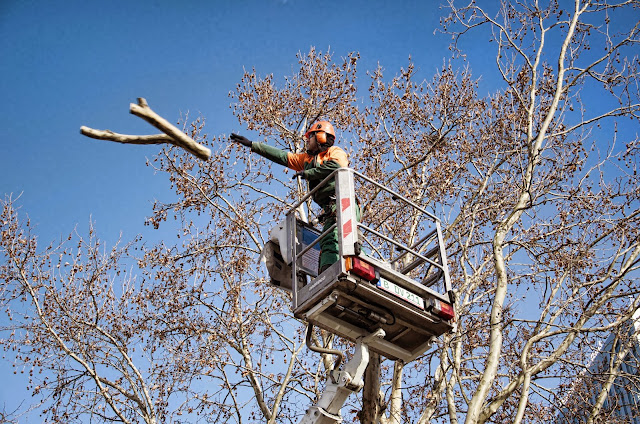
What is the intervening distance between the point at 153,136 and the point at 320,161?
14.4ft

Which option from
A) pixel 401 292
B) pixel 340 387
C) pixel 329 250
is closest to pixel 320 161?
pixel 329 250

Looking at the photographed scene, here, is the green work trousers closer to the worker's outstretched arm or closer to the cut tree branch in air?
the worker's outstretched arm

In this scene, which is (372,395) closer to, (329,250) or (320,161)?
(329,250)

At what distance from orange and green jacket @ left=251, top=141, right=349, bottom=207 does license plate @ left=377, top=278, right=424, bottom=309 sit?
1673mm

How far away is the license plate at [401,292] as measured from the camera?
8387mm

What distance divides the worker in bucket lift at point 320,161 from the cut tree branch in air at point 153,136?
12.5 ft

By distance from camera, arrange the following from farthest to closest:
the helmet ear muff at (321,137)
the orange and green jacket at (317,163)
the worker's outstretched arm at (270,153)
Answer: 1. the worker's outstretched arm at (270,153)
2. the helmet ear muff at (321,137)
3. the orange and green jacket at (317,163)

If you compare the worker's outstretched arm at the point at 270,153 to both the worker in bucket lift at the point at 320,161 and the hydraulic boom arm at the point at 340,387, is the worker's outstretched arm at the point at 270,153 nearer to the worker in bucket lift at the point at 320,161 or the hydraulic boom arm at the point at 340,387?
the worker in bucket lift at the point at 320,161

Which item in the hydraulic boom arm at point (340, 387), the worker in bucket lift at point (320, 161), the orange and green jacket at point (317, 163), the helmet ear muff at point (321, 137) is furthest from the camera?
the helmet ear muff at point (321, 137)

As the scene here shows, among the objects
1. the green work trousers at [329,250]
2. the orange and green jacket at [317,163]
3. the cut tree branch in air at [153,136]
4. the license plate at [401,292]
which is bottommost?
the cut tree branch in air at [153,136]

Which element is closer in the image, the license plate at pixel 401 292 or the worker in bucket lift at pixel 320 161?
the license plate at pixel 401 292

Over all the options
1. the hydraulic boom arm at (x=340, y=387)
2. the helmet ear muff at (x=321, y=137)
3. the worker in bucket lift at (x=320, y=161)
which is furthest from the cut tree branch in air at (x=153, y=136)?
the helmet ear muff at (x=321, y=137)

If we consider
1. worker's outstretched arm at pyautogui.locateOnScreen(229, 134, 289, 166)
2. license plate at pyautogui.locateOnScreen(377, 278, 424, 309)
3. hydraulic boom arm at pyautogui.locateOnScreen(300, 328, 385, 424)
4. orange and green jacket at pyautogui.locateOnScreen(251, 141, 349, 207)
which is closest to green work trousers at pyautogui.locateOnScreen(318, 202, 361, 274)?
orange and green jacket at pyautogui.locateOnScreen(251, 141, 349, 207)

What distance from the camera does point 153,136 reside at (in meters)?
5.56
